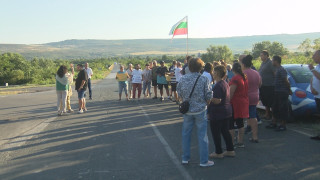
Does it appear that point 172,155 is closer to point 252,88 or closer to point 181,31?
point 252,88

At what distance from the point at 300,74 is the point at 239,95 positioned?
369 centimetres

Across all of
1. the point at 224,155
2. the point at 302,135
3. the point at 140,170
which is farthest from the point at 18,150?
the point at 302,135

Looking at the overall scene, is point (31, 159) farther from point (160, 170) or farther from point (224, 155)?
point (224, 155)

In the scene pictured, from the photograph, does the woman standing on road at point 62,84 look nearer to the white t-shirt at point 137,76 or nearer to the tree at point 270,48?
the white t-shirt at point 137,76

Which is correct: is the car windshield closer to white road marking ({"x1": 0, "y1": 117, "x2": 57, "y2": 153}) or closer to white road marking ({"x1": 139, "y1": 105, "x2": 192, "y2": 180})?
white road marking ({"x1": 139, "y1": 105, "x2": 192, "y2": 180})

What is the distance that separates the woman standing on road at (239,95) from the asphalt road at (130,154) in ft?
2.17

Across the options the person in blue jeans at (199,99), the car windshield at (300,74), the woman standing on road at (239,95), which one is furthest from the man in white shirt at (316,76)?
the person in blue jeans at (199,99)

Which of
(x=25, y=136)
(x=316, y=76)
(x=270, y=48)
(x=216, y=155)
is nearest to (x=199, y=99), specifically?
(x=216, y=155)

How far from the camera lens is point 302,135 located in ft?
23.6

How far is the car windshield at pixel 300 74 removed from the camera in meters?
8.70

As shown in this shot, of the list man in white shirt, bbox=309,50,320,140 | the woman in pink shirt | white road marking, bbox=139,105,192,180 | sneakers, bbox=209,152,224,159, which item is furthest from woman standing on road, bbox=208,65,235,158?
man in white shirt, bbox=309,50,320,140

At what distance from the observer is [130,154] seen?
6.04 meters

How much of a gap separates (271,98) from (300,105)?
2.36ft

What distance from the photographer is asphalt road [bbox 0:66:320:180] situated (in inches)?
195
